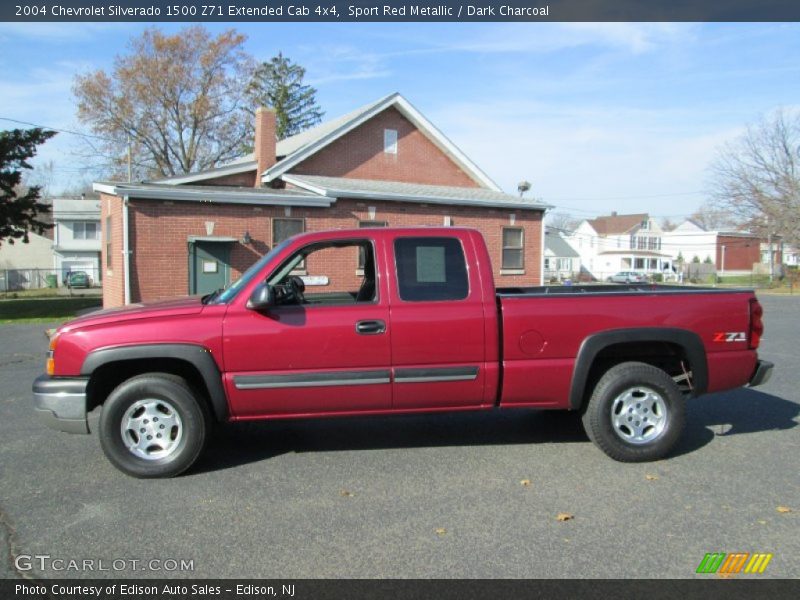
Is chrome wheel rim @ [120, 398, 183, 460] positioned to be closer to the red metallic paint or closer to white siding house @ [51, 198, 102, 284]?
the red metallic paint

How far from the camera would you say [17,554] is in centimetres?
350

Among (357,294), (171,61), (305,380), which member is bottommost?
(305,380)

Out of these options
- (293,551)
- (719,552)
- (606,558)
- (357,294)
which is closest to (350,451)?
(357,294)

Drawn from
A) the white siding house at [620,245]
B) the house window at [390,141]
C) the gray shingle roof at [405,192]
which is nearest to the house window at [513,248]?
the gray shingle roof at [405,192]

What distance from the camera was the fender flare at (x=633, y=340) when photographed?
194 inches

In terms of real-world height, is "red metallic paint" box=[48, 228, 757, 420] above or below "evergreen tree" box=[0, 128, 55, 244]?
below

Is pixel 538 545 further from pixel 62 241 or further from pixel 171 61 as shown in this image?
pixel 62 241

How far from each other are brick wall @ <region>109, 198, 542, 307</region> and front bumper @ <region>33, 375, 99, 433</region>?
9.18 metres

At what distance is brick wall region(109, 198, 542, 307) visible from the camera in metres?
15.1

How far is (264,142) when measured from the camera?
20297 millimetres

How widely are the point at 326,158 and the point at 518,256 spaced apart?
280 inches

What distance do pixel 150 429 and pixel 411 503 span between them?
2.06 m
